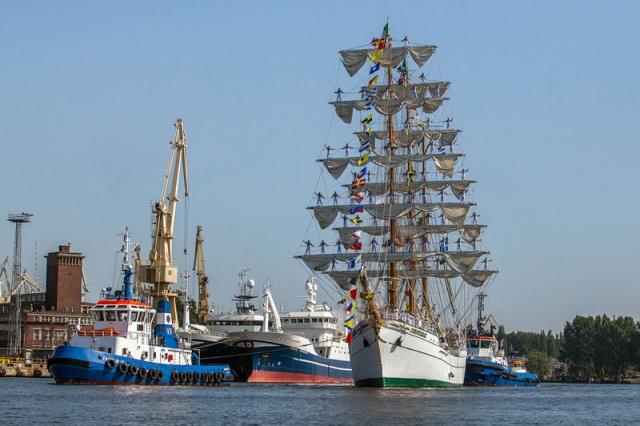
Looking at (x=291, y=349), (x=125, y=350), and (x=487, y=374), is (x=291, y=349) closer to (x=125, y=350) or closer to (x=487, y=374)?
(x=487, y=374)

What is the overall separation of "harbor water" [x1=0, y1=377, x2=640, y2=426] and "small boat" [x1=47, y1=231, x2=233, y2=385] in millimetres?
1710

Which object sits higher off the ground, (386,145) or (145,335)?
(386,145)

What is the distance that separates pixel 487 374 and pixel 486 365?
96 cm

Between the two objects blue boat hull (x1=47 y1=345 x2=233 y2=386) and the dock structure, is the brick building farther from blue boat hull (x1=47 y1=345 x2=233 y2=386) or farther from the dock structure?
blue boat hull (x1=47 y1=345 x2=233 y2=386)

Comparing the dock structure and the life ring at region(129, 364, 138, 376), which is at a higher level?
the life ring at region(129, 364, 138, 376)

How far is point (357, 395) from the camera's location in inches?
3174

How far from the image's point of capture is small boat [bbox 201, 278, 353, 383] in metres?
112

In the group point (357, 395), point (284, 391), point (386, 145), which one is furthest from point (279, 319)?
point (357, 395)

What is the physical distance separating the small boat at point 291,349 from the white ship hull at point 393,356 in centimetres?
2093

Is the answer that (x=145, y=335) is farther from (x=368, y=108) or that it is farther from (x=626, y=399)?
(x=626, y=399)

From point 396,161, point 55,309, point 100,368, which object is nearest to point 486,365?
point 396,161

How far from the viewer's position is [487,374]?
122875 millimetres

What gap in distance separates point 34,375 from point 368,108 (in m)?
50.5

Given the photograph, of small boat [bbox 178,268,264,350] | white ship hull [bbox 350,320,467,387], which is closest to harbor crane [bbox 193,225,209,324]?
small boat [bbox 178,268,264,350]
